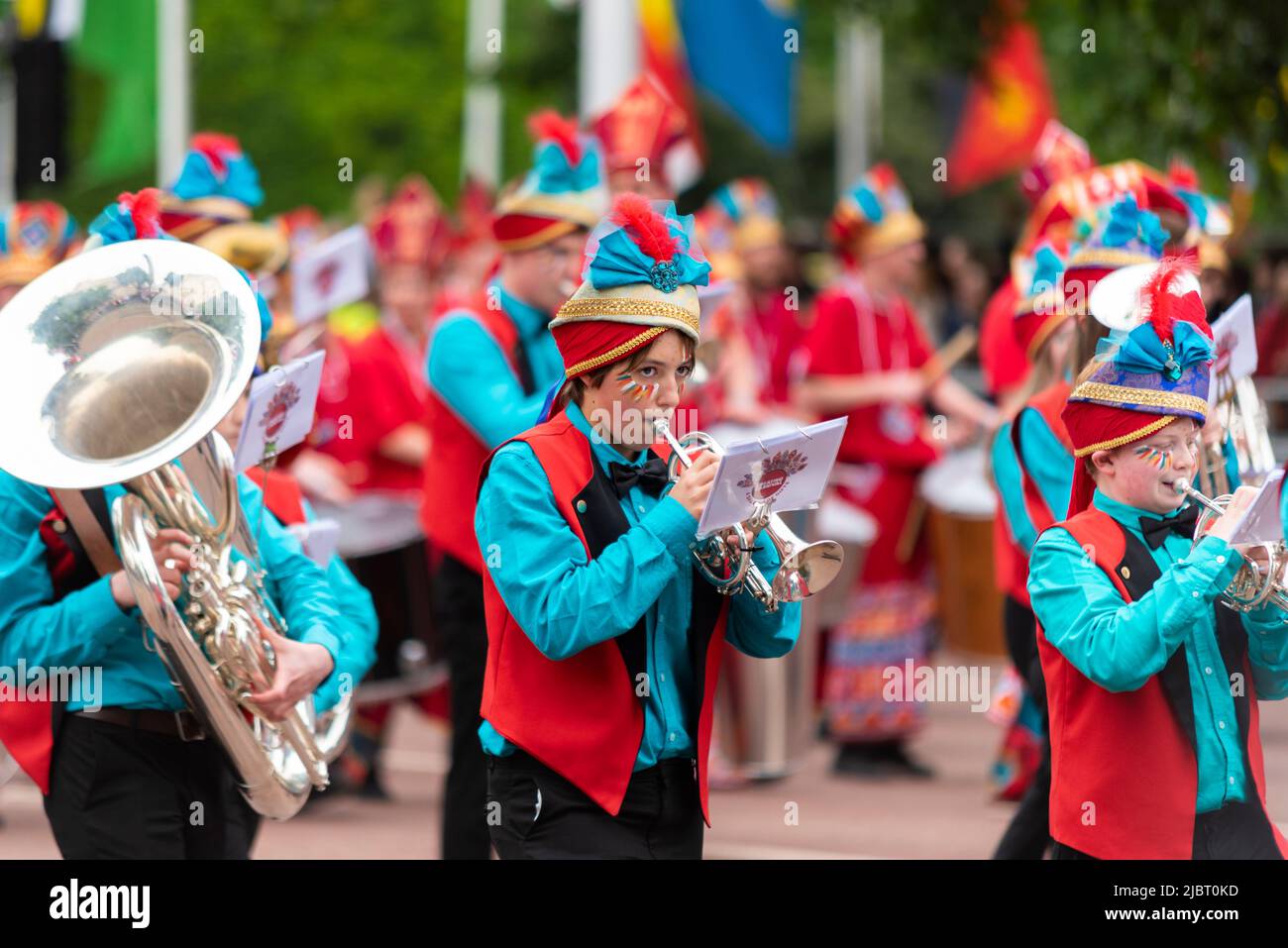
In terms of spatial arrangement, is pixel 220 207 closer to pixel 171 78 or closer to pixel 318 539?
pixel 318 539

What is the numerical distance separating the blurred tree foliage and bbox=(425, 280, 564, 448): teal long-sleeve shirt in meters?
2.59

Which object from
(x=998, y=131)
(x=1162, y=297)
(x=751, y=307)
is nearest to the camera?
(x=1162, y=297)

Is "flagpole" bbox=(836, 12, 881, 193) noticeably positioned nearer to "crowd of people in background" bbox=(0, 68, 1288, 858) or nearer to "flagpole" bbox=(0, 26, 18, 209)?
"flagpole" bbox=(0, 26, 18, 209)

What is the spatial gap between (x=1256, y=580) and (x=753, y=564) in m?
0.83

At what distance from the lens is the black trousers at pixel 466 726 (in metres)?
5.83

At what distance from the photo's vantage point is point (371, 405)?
28.4ft

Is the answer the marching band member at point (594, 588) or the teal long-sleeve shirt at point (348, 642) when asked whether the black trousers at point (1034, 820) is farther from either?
the teal long-sleeve shirt at point (348, 642)

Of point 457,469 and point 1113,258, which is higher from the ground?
point 1113,258

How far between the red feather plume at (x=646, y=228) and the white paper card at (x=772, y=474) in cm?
42

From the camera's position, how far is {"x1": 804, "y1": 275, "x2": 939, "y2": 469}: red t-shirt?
8.70 metres

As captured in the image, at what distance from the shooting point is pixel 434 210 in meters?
10.6

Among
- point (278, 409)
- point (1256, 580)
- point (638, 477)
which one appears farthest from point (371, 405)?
point (1256, 580)

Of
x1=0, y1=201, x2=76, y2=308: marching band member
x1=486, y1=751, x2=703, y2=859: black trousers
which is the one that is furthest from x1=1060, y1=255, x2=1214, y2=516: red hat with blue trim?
x1=0, y1=201, x2=76, y2=308: marching band member
